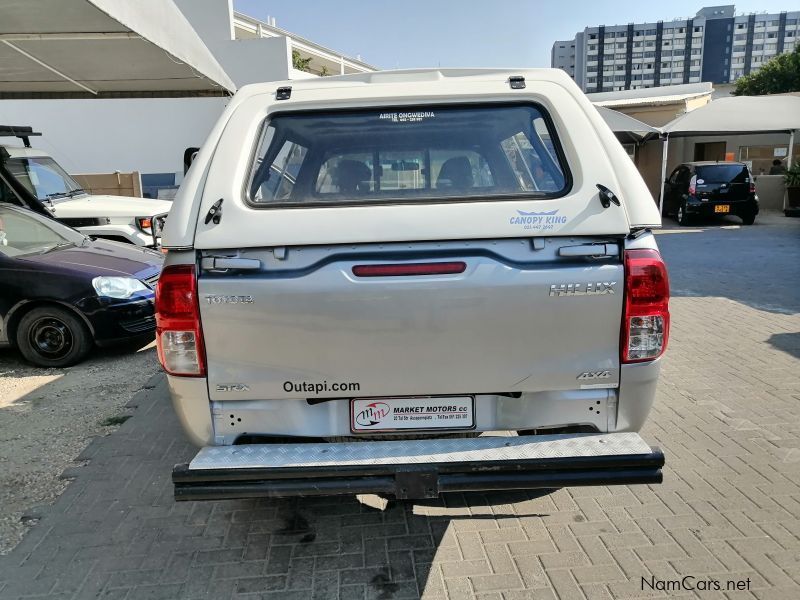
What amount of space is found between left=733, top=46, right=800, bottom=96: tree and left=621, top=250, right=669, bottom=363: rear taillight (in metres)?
54.7

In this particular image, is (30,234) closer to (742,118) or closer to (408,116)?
(408,116)

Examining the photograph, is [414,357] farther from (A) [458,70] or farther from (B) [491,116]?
(A) [458,70]

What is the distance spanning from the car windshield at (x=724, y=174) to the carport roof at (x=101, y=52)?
1285cm

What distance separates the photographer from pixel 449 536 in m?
3.04

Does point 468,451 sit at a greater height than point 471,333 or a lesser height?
lesser

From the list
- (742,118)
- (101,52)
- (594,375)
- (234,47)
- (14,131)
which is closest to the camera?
(594,375)

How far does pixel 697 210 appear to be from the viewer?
16.2 metres

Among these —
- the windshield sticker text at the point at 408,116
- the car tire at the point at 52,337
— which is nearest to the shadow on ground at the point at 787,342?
the windshield sticker text at the point at 408,116

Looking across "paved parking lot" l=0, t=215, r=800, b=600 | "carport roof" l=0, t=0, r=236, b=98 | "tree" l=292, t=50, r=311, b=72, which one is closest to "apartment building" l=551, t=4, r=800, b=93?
"tree" l=292, t=50, r=311, b=72

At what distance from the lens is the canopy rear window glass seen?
2.83 meters

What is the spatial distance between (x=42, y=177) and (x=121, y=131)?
1134 cm

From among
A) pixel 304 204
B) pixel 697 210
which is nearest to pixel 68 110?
pixel 697 210

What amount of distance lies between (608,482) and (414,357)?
3.01 ft

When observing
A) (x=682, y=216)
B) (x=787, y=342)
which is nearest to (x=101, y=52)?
(x=787, y=342)
